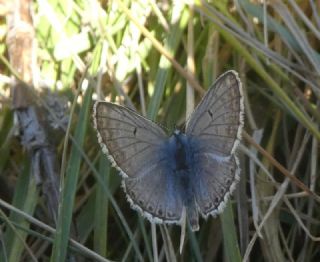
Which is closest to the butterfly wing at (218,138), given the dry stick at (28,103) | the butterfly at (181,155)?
the butterfly at (181,155)

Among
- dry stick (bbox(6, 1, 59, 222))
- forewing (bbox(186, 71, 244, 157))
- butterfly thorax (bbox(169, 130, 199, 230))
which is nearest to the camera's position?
forewing (bbox(186, 71, 244, 157))

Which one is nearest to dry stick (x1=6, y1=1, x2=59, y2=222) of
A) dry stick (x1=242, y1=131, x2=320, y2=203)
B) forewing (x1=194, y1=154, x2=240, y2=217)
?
forewing (x1=194, y1=154, x2=240, y2=217)

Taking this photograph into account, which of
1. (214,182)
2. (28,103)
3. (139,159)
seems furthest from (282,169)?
(28,103)

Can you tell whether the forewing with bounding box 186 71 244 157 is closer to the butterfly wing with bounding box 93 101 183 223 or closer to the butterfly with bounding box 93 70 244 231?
the butterfly with bounding box 93 70 244 231

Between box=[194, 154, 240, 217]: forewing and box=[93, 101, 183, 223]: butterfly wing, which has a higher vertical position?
box=[93, 101, 183, 223]: butterfly wing

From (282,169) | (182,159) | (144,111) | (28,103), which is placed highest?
(28,103)

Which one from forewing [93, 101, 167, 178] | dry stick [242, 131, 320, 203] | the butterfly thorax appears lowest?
dry stick [242, 131, 320, 203]

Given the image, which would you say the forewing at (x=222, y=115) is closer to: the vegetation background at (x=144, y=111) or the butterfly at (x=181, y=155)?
the butterfly at (x=181, y=155)

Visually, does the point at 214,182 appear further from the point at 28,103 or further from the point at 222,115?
the point at 28,103
